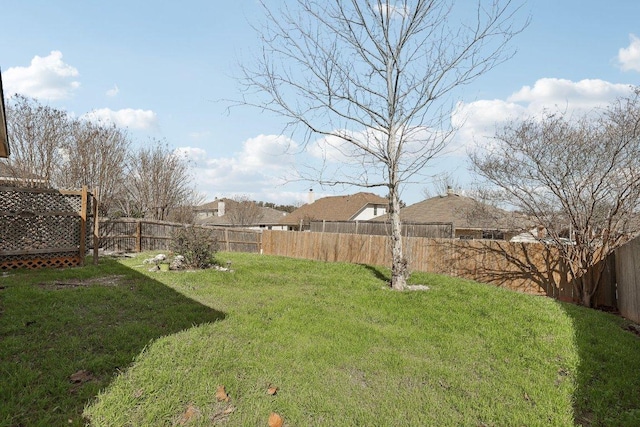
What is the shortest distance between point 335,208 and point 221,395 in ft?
95.0

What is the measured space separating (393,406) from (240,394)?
1.33 metres

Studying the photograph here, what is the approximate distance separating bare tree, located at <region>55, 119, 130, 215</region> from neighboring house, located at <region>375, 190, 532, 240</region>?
51.1 feet

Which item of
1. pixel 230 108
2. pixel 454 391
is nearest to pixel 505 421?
pixel 454 391

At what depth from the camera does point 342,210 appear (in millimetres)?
31062

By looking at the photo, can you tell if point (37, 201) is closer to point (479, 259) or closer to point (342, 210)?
point (479, 259)

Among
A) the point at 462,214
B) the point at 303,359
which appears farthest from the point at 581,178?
the point at 462,214

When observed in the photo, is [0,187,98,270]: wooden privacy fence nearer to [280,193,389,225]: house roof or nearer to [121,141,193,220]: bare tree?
[121,141,193,220]: bare tree

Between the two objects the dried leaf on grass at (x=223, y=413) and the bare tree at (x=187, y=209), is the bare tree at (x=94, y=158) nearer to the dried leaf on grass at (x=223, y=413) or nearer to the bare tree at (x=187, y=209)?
the bare tree at (x=187, y=209)

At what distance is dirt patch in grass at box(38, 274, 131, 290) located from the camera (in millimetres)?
6376

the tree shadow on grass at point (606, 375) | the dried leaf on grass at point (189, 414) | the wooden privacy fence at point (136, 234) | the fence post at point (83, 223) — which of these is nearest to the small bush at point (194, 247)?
the fence post at point (83, 223)

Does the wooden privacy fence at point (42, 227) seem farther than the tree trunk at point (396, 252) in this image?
Yes

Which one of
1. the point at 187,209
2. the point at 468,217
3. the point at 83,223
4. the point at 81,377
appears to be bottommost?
the point at 81,377

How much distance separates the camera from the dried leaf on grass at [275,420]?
2.68 metres

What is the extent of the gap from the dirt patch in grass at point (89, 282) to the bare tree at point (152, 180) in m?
13.1
